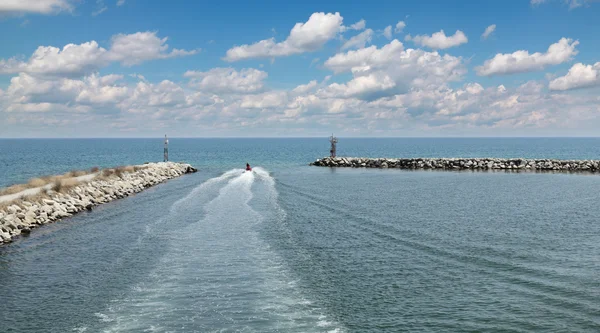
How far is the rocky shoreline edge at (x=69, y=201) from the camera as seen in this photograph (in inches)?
1483

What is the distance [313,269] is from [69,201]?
1274 inches

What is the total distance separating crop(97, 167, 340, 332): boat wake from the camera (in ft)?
63.8

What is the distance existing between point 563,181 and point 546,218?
A: 35280mm

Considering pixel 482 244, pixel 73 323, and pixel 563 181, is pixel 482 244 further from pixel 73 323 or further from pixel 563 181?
pixel 563 181

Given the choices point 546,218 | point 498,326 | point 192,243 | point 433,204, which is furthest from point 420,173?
point 498,326

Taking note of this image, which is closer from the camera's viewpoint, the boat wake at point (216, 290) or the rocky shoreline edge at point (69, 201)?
the boat wake at point (216, 290)

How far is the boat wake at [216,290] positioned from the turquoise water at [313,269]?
0.32 ft

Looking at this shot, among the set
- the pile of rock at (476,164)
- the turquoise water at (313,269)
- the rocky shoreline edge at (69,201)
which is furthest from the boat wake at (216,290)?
the pile of rock at (476,164)

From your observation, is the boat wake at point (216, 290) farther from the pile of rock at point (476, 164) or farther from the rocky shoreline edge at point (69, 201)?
the pile of rock at point (476, 164)

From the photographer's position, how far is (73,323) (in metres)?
19.9

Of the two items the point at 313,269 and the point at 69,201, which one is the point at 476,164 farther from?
the point at 313,269

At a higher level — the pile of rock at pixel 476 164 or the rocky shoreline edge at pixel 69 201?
the pile of rock at pixel 476 164

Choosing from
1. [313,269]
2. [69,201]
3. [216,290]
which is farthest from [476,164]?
[216,290]

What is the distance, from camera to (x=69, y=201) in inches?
1922
